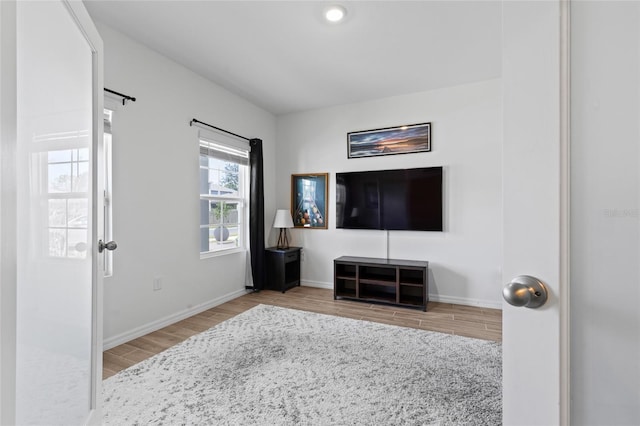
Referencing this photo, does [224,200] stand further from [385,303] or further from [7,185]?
[7,185]

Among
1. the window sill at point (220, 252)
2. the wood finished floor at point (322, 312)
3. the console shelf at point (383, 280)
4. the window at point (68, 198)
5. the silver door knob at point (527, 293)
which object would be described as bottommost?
the wood finished floor at point (322, 312)

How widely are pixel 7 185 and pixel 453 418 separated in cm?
195

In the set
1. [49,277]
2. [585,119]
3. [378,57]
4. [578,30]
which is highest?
[378,57]

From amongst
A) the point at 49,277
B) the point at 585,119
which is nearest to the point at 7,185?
the point at 49,277

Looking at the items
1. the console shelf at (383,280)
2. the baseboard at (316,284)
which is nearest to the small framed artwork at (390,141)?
the console shelf at (383,280)

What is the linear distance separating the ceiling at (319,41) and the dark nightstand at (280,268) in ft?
6.93

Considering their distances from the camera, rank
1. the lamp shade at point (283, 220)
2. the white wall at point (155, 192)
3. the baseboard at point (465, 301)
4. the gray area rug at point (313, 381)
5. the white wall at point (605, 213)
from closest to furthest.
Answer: the white wall at point (605, 213), the gray area rug at point (313, 381), the white wall at point (155, 192), the baseboard at point (465, 301), the lamp shade at point (283, 220)

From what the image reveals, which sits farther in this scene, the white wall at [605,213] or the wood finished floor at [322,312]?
the wood finished floor at [322,312]

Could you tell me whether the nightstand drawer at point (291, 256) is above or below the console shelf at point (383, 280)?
above

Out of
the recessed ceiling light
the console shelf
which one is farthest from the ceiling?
the console shelf

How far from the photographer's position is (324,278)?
170 inches

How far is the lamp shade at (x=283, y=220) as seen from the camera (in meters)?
4.22

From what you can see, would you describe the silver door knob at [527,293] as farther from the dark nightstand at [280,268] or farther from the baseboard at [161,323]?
the dark nightstand at [280,268]

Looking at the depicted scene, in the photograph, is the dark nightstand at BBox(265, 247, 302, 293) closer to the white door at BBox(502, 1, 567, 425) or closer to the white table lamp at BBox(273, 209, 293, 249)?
the white table lamp at BBox(273, 209, 293, 249)
